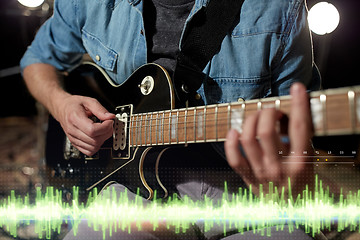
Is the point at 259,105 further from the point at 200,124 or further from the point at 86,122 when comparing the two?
the point at 86,122

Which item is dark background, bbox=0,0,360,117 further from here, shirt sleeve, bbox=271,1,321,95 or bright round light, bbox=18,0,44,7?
shirt sleeve, bbox=271,1,321,95

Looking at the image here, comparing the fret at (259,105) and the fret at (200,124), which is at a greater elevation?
the fret at (259,105)

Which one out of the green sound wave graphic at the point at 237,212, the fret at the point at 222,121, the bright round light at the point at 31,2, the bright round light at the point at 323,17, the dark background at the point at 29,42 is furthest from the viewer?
the bright round light at the point at 31,2

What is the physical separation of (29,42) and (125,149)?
1630 mm

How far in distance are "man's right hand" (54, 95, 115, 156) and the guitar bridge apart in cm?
2


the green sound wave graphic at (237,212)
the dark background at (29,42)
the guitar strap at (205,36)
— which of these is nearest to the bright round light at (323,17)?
the dark background at (29,42)

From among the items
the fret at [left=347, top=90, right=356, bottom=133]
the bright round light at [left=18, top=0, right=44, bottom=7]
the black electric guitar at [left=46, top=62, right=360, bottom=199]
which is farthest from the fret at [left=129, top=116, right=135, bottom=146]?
the bright round light at [left=18, top=0, right=44, bottom=7]

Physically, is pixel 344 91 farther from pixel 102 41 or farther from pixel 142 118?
pixel 102 41

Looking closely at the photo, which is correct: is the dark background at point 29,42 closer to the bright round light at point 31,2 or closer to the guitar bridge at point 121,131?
the bright round light at point 31,2

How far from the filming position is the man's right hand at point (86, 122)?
0.73 meters

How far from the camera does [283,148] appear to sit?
48 centimetres

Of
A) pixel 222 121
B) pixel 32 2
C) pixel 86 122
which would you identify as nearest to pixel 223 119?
pixel 222 121

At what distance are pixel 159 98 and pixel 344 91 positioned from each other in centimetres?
37

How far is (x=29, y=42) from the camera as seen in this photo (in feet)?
6.44
